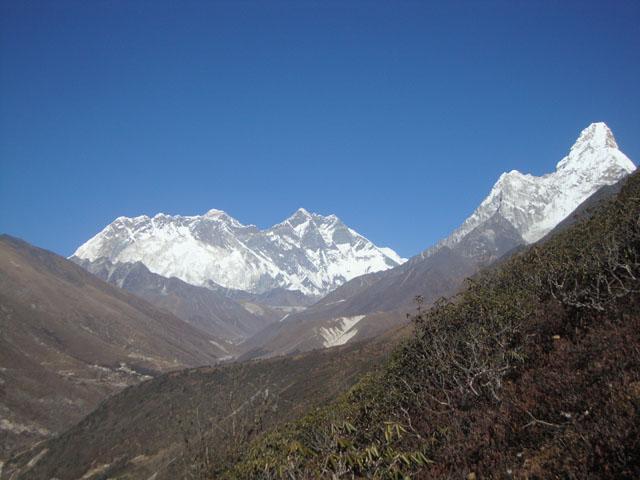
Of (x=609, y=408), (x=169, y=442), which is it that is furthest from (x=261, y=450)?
(x=169, y=442)

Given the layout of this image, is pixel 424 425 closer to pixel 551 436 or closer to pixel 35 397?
pixel 551 436

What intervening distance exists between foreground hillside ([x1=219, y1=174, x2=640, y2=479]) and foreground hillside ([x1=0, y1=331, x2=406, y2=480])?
179 feet

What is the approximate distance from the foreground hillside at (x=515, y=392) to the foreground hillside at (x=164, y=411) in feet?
179

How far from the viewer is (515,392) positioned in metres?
14.7

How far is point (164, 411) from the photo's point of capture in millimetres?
120875

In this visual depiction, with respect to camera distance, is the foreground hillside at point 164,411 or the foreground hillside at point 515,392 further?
the foreground hillside at point 164,411

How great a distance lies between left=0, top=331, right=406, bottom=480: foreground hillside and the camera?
3548 inches

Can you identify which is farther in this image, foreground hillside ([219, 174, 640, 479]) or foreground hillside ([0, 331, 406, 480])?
foreground hillside ([0, 331, 406, 480])

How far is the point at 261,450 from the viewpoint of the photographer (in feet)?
69.5

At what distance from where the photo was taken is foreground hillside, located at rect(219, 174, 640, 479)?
10164 millimetres

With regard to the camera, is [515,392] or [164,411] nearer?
[515,392]

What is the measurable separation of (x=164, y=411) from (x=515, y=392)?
120 m

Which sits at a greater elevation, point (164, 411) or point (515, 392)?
point (164, 411)

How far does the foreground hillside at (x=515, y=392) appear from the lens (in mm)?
10164
